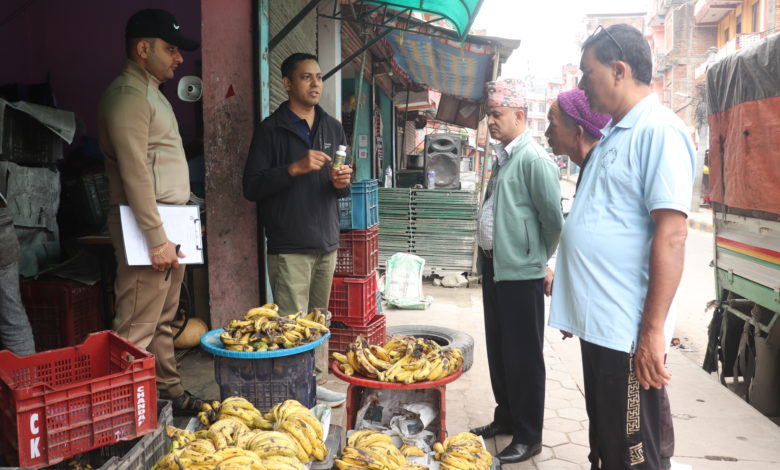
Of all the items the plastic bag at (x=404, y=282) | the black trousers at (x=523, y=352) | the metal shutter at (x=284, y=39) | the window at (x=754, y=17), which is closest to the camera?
the black trousers at (x=523, y=352)

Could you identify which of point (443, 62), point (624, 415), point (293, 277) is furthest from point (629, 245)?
point (443, 62)

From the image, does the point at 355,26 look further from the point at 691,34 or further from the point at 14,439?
the point at 691,34

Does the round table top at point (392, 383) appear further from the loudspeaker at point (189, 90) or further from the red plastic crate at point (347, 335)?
the loudspeaker at point (189, 90)

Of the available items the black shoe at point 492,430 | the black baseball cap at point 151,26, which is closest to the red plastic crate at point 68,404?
the black baseball cap at point 151,26

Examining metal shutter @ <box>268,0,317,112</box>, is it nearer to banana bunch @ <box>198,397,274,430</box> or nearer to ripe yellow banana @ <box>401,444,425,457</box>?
banana bunch @ <box>198,397,274,430</box>

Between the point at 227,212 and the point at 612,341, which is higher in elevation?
the point at 227,212

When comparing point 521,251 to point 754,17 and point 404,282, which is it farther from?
point 754,17

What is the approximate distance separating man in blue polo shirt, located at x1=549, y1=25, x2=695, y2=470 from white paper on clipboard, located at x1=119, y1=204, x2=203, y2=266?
2297 millimetres

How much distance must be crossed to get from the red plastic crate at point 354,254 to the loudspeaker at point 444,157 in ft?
27.7

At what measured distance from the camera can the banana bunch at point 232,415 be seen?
2699mm

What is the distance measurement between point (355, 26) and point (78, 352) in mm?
6827

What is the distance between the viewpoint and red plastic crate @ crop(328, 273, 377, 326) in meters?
4.95

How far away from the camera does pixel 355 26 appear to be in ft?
27.5

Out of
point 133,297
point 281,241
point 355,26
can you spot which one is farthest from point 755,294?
point 355,26
